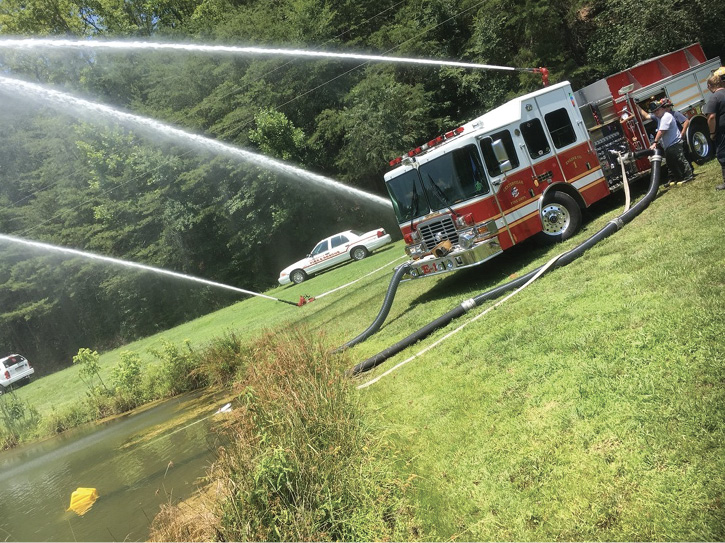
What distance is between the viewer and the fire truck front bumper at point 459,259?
10.4 m

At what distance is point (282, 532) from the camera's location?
3922 mm

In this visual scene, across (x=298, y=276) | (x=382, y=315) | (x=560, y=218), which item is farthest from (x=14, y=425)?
(x=560, y=218)

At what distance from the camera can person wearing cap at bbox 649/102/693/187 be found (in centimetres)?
1170

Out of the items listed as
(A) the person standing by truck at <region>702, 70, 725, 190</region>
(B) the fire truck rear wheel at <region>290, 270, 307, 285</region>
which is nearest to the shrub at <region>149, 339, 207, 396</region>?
(A) the person standing by truck at <region>702, 70, 725, 190</region>

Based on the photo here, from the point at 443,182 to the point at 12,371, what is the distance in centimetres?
3235

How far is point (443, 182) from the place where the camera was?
11.0m

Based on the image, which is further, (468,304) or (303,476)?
(468,304)

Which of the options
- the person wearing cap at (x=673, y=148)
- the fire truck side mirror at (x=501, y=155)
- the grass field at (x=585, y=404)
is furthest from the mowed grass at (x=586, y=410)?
the person wearing cap at (x=673, y=148)

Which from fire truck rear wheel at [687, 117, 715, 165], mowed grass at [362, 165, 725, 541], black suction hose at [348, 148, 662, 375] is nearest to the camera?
mowed grass at [362, 165, 725, 541]

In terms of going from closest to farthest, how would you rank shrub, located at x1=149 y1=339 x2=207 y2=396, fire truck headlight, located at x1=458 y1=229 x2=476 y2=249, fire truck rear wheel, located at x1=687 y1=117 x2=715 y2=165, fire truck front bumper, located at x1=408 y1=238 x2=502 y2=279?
fire truck front bumper, located at x1=408 y1=238 x2=502 y2=279
fire truck headlight, located at x1=458 y1=229 x2=476 y2=249
fire truck rear wheel, located at x1=687 y1=117 x2=715 y2=165
shrub, located at x1=149 y1=339 x2=207 y2=396

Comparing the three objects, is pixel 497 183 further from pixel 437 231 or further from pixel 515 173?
pixel 437 231

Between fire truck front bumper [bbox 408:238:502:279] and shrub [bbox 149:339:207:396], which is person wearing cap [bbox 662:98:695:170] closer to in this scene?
fire truck front bumper [bbox 408:238:502:279]

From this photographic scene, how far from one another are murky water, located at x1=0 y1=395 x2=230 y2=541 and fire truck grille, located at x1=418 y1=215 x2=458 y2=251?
5346mm

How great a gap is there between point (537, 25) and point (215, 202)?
23017 millimetres
